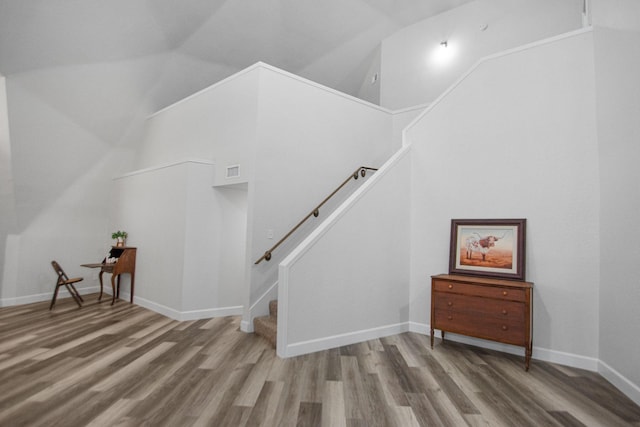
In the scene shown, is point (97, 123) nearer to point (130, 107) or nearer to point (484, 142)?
point (130, 107)

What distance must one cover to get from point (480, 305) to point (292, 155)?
305 centimetres

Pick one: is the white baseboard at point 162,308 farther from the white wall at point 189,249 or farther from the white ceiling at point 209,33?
the white ceiling at point 209,33

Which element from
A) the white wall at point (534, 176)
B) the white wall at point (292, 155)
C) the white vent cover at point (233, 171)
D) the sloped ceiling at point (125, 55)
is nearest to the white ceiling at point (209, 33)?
the sloped ceiling at point (125, 55)

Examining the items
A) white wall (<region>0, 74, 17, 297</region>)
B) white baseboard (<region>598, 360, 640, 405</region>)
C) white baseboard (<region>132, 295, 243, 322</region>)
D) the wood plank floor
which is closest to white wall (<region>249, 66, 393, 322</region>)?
white baseboard (<region>132, 295, 243, 322</region>)

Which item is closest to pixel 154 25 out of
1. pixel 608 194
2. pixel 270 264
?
pixel 270 264

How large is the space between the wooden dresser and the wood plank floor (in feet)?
0.94

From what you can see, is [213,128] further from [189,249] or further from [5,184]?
[5,184]

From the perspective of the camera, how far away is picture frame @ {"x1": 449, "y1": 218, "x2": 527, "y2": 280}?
3695 millimetres

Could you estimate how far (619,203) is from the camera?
2.98 metres

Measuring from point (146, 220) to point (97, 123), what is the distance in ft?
6.24

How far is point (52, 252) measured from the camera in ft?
21.3

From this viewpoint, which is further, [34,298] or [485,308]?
[34,298]

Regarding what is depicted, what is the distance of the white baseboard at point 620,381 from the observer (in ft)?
8.62

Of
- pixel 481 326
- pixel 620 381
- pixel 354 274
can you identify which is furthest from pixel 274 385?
pixel 620 381
